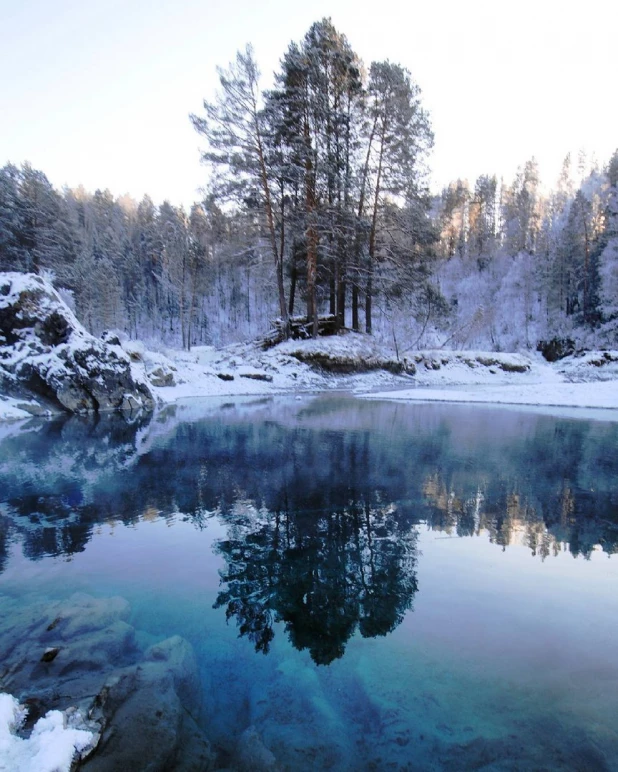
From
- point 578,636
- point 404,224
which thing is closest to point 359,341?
point 404,224

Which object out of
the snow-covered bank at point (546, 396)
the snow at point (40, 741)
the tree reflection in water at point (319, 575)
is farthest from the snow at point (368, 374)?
the snow at point (40, 741)

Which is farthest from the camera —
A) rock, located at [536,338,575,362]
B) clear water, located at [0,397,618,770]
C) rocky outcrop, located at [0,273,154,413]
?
rock, located at [536,338,575,362]

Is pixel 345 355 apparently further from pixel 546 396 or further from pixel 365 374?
pixel 546 396

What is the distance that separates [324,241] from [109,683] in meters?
26.9

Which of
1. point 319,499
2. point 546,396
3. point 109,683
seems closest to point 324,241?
point 546,396

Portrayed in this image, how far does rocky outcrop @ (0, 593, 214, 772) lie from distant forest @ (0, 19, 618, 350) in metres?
23.7

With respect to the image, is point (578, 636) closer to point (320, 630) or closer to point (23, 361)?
point (320, 630)

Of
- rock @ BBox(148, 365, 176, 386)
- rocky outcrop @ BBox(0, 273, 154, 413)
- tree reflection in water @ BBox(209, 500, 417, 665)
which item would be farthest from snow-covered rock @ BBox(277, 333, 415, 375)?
tree reflection in water @ BBox(209, 500, 417, 665)

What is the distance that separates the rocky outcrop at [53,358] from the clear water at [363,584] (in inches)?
299

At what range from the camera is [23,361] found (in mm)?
14664

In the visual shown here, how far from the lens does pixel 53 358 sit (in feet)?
49.7

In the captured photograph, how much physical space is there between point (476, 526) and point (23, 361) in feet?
50.9

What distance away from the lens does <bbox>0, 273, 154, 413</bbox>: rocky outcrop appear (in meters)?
14.8

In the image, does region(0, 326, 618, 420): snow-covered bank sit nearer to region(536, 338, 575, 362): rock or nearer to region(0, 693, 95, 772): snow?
region(536, 338, 575, 362): rock
